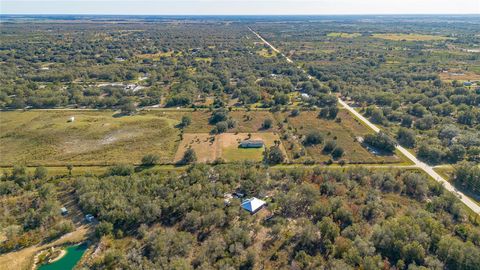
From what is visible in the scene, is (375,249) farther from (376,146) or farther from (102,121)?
(102,121)

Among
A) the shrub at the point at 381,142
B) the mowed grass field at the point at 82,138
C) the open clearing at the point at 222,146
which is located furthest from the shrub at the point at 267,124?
the shrub at the point at 381,142

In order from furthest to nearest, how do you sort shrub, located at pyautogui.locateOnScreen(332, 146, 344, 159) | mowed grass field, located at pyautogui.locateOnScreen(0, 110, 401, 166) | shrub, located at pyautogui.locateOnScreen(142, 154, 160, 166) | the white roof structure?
shrub, located at pyautogui.locateOnScreen(332, 146, 344, 159), mowed grass field, located at pyautogui.locateOnScreen(0, 110, 401, 166), shrub, located at pyautogui.locateOnScreen(142, 154, 160, 166), the white roof structure

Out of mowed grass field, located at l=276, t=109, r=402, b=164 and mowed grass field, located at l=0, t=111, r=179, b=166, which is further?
mowed grass field, located at l=276, t=109, r=402, b=164

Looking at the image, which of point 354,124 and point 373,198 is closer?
point 373,198

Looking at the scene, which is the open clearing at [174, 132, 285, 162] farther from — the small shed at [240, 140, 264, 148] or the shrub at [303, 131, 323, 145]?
the shrub at [303, 131, 323, 145]

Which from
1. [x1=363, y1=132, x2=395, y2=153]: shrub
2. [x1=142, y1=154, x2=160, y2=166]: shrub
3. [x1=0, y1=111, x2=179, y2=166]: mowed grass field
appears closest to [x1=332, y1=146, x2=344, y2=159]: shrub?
[x1=363, y1=132, x2=395, y2=153]: shrub

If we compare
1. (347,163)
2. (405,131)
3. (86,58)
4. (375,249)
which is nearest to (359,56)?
(405,131)

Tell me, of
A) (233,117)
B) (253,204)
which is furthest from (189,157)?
(233,117)
